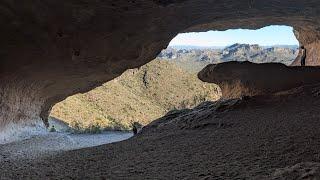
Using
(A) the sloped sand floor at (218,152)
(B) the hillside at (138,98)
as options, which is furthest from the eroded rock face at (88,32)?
(B) the hillside at (138,98)

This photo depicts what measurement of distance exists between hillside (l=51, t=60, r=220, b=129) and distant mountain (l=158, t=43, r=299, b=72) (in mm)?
14613

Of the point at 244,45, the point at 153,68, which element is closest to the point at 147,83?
the point at 153,68

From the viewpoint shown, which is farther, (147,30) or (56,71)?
(56,71)

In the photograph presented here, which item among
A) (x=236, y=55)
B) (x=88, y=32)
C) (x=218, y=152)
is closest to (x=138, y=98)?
(x=236, y=55)

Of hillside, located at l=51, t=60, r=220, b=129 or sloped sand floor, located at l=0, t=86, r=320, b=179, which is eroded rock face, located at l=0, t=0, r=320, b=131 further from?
hillside, located at l=51, t=60, r=220, b=129

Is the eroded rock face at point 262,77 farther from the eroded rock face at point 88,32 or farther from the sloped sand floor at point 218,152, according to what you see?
the sloped sand floor at point 218,152

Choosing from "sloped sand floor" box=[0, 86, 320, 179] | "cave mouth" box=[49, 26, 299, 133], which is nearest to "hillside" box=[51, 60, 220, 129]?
"cave mouth" box=[49, 26, 299, 133]

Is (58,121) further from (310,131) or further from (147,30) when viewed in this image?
(310,131)

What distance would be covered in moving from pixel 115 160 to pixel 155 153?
0.74 metres

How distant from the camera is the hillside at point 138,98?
39.3 meters

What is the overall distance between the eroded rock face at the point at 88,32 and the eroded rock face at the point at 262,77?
5.83ft

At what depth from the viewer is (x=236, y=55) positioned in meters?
78.8

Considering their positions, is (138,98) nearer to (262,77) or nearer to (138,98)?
(138,98)

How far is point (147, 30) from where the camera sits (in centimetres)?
1236
